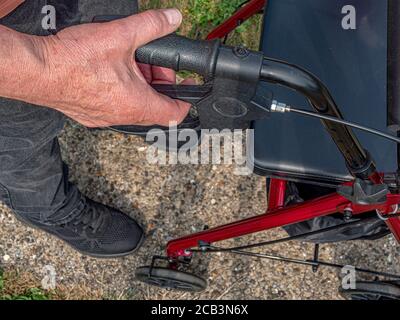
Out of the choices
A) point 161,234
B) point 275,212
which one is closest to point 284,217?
point 275,212

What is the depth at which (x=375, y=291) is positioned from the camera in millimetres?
1610

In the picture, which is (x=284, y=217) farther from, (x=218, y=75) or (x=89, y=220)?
(x=89, y=220)

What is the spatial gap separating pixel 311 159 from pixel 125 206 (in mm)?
895

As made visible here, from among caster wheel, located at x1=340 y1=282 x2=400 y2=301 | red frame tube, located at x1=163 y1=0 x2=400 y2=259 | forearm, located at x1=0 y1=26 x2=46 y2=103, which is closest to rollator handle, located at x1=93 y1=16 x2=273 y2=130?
forearm, located at x1=0 y1=26 x2=46 y2=103

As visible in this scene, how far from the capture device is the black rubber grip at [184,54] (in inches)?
29.3

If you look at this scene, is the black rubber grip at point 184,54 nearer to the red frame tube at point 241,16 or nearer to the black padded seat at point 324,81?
the black padded seat at point 324,81

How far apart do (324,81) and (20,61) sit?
0.66 meters

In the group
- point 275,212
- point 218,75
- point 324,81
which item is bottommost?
point 275,212

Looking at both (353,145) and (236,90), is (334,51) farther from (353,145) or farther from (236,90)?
(236,90)

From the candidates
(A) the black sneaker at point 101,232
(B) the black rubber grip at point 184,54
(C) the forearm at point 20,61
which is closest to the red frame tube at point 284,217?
(A) the black sneaker at point 101,232

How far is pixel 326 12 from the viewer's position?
1.29 meters

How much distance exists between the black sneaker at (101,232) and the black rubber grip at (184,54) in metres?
1.07

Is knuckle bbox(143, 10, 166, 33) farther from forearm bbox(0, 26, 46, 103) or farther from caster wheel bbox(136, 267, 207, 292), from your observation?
caster wheel bbox(136, 267, 207, 292)

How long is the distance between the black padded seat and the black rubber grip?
0.47 meters
